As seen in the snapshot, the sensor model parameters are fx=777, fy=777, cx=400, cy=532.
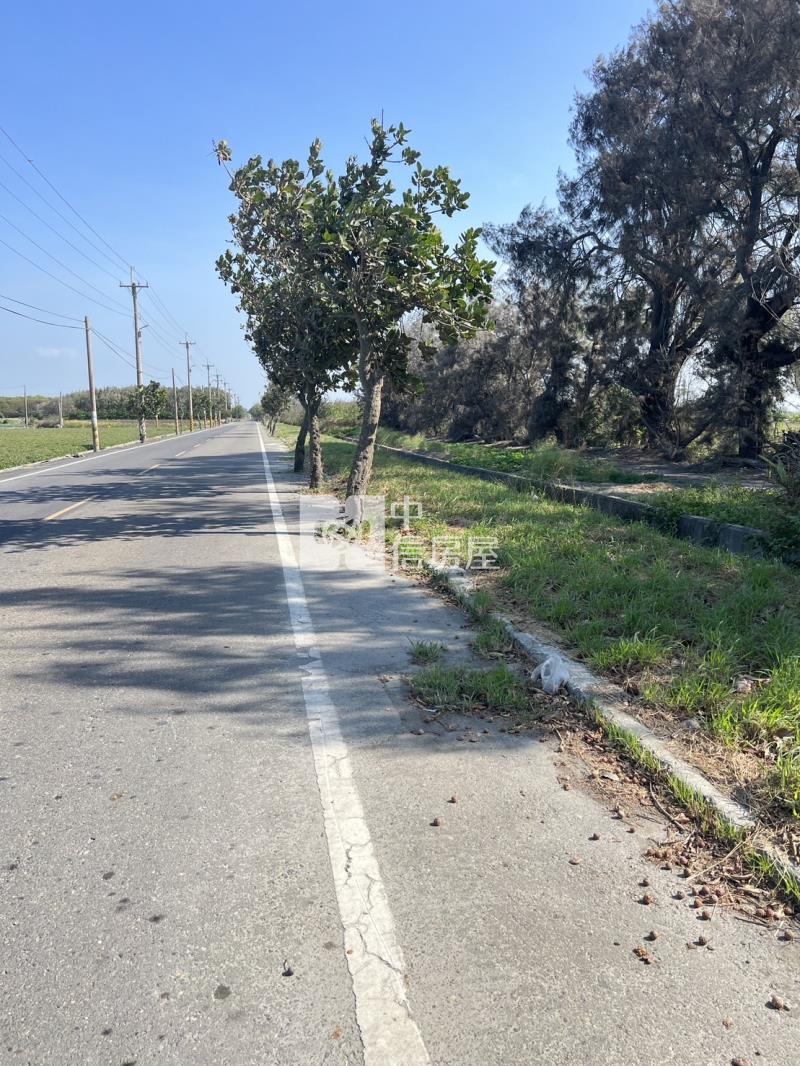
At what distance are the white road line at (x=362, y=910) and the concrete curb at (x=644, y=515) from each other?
5.65 m

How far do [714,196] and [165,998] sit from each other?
17.8 m

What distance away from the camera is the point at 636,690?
4730mm

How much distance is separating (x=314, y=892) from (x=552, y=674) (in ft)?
8.05

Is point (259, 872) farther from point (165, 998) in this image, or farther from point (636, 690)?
point (636, 690)

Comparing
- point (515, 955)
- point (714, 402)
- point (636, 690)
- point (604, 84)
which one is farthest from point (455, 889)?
point (604, 84)

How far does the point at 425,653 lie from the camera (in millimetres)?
5621

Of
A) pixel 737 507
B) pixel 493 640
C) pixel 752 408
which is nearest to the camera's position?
pixel 493 640

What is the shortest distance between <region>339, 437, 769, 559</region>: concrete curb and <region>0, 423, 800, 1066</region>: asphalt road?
447 cm

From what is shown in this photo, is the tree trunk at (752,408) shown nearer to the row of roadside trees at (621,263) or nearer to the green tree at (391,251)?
the row of roadside trees at (621,263)

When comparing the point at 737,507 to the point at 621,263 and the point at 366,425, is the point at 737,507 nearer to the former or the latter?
the point at 366,425

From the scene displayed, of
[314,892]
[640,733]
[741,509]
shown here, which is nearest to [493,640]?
[640,733]

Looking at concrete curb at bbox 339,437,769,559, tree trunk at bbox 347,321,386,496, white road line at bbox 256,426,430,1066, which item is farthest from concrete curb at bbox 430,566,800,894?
tree trunk at bbox 347,321,386,496

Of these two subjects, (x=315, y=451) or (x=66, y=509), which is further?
(x=315, y=451)

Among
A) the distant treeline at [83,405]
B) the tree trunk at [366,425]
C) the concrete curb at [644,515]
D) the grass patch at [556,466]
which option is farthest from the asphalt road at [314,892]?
the distant treeline at [83,405]
